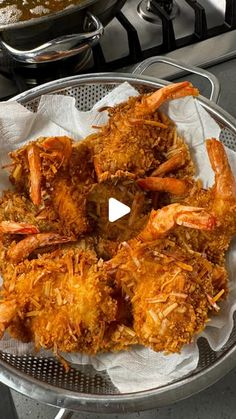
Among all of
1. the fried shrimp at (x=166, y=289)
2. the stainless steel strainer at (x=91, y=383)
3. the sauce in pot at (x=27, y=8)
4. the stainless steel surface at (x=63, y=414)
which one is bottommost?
the stainless steel surface at (x=63, y=414)

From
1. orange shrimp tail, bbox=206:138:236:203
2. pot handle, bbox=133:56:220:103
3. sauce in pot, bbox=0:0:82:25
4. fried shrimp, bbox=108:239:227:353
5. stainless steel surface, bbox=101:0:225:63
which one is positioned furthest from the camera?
stainless steel surface, bbox=101:0:225:63

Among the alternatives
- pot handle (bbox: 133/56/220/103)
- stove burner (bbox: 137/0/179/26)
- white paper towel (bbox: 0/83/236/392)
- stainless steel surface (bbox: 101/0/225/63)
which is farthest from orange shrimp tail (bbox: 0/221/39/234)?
stove burner (bbox: 137/0/179/26)

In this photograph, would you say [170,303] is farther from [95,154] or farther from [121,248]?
[95,154]

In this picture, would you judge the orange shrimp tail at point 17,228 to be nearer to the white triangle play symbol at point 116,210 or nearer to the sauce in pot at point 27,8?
the white triangle play symbol at point 116,210

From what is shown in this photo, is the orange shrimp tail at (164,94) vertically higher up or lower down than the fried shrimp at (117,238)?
higher up

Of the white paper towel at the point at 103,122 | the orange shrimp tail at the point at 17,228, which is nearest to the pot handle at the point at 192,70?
the white paper towel at the point at 103,122

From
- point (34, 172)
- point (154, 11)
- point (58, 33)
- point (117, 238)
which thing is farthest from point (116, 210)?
point (154, 11)

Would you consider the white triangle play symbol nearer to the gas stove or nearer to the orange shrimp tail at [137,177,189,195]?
the orange shrimp tail at [137,177,189,195]

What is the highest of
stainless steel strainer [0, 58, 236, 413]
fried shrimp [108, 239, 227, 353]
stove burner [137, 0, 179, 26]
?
stove burner [137, 0, 179, 26]
